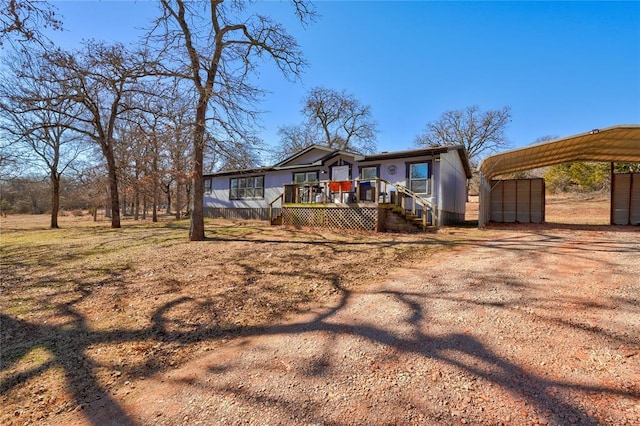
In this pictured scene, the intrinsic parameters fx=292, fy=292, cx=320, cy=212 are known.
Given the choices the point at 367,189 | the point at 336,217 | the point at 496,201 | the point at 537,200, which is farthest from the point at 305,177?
the point at 537,200

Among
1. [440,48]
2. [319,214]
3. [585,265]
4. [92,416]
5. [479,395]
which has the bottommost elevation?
[92,416]

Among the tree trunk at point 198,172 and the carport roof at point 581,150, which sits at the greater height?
the carport roof at point 581,150

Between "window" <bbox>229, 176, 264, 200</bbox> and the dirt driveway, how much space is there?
1517cm

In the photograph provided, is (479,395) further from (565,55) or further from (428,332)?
(565,55)

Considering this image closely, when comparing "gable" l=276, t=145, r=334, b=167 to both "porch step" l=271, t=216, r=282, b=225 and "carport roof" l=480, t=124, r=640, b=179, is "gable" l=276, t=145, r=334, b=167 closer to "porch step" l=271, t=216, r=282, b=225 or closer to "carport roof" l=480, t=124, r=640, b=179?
"porch step" l=271, t=216, r=282, b=225

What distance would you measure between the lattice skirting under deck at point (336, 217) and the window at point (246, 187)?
5944mm

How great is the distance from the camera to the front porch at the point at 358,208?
10.6 metres

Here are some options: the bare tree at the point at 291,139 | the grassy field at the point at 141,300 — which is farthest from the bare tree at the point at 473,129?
the grassy field at the point at 141,300

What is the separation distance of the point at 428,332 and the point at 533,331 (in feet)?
3.44

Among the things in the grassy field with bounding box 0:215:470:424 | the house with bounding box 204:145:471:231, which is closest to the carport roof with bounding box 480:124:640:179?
the house with bounding box 204:145:471:231

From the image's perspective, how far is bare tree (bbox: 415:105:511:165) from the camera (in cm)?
3112

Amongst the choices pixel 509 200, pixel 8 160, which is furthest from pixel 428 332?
pixel 8 160

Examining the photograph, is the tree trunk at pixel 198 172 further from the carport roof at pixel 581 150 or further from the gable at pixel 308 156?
the carport roof at pixel 581 150

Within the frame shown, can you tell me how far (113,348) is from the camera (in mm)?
3309
